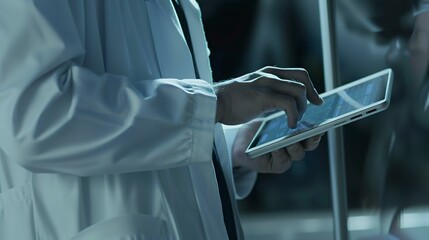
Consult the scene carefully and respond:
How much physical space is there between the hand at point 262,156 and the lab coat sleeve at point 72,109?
1.09 feet

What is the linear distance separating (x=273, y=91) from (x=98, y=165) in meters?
0.23

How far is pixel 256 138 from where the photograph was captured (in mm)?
1095

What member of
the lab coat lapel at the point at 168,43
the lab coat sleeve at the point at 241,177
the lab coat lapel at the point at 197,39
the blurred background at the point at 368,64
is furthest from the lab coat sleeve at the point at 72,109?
the blurred background at the point at 368,64

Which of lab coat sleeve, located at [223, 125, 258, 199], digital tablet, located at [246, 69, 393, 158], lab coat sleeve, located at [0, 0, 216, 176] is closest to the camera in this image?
lab coat sleeve, located at [0, 0, 216, 176]

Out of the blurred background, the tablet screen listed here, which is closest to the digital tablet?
the tablet screen

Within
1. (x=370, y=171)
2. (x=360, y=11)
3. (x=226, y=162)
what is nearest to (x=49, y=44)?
(x=226, y=162)

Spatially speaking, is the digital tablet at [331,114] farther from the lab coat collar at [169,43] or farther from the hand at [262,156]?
the lab coat collar at [169,43]

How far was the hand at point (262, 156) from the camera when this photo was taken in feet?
3.72

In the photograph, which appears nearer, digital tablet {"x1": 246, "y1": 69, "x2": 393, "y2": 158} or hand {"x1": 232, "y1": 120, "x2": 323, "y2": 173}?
digital tablet {"x1": 246, "y1": 69, "x2": 393, "y2": 158}

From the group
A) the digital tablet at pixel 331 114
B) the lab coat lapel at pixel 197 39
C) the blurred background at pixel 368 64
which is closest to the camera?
the digital tablet at pixel 331 114

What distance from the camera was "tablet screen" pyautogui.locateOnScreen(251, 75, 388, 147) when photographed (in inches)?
37.8

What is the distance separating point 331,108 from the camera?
103cm

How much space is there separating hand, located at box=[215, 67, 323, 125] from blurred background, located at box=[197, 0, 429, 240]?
1.11 meters

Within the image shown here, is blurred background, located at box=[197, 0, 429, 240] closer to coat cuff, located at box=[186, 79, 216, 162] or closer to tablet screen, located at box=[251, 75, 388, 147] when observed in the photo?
tablet screen, located at box=[251, 75, 388, 147]
